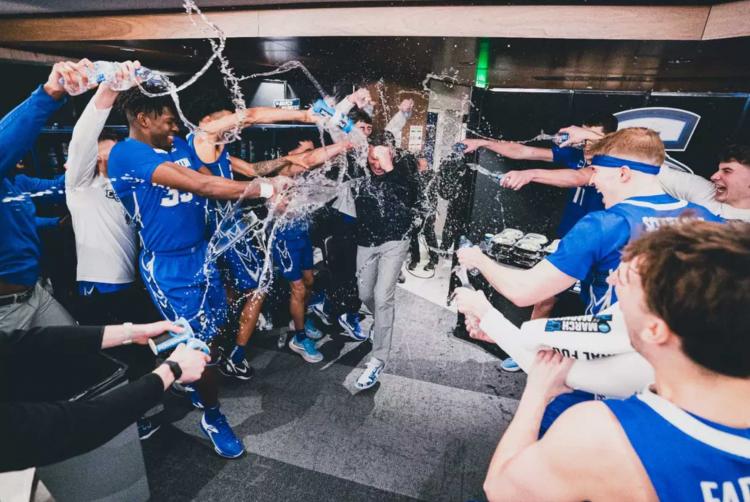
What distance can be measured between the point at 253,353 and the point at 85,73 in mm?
2619

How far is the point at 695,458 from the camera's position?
0.71 m

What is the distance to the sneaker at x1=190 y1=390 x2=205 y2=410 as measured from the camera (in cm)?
249

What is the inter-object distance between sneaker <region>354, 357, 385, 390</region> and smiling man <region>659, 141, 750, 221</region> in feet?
9.25

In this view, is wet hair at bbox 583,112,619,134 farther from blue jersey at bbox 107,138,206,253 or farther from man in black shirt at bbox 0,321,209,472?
man in black shirt at bbox 0,321,209,472

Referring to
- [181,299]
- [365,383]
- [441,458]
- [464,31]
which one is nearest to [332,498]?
[441,458]

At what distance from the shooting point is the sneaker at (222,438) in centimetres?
234

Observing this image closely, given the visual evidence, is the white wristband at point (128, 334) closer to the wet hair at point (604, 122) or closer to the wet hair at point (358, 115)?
the wet hair at point (358, 115)

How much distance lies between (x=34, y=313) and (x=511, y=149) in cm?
377

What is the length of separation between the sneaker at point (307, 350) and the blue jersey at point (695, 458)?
296 centimetres

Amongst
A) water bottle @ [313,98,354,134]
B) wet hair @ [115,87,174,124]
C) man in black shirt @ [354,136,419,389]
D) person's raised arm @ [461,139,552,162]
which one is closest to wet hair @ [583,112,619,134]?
person's raised arm @ [461,139,552,162]

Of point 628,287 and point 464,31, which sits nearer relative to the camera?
point 628,287

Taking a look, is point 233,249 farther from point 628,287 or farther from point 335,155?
Result: point 628,287

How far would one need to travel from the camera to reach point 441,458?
2.41m

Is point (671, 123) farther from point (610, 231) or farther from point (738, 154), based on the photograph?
point (610, 231)
